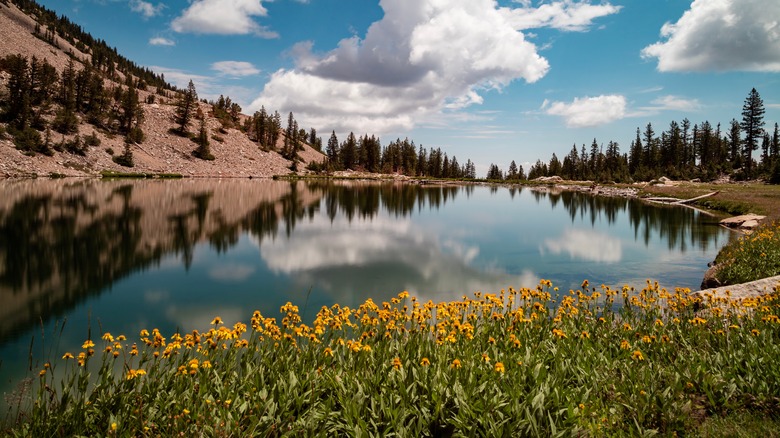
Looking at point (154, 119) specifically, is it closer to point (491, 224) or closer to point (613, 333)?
point (491, 224)

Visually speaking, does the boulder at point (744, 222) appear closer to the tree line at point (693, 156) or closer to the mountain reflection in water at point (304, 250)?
the mountain reflection in water at point (304, 250)

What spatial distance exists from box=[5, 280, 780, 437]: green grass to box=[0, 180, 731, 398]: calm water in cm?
156

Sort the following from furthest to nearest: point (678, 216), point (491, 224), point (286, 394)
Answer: point (678, 216)
point (491, 224)
point (286, 394)

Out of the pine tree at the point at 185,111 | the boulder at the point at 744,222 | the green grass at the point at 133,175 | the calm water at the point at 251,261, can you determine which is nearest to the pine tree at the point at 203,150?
the pine tree at the point at 185,111

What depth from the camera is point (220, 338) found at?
6680 mm

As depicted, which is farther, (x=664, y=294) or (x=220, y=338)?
(x=664, y=294)

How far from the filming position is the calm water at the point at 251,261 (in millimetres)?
13641

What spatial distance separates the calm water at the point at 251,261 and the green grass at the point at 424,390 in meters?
1.56

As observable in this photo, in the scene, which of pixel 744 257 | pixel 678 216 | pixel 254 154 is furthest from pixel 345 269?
pixel 254 154

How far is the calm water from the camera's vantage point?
13.6 meters

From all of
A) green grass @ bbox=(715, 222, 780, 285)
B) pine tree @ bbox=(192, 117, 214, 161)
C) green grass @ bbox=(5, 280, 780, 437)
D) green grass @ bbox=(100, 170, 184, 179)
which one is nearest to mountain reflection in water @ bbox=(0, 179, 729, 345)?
green grass @ bbox=(715, 222, 780, 285)

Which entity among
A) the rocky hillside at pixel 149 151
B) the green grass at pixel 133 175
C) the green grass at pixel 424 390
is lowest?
the green grass at pixel 424 390

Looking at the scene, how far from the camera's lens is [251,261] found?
22.3 m

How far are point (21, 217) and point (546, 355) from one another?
1497 inches
